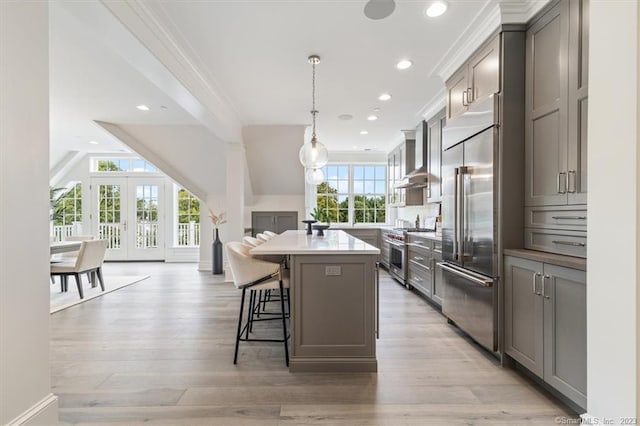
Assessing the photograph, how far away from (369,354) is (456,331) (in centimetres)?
132

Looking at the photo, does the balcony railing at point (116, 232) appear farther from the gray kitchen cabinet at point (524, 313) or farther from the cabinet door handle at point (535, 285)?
the cabinet door handle at point (535, 285)

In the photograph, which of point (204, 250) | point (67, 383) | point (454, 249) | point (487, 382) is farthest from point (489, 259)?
point (204, 250)

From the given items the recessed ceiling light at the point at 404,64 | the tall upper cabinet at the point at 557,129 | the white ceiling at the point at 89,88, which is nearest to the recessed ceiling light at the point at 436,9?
the tall upper cabinet at the point at 557,129

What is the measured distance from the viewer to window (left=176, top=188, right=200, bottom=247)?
8055 millimetres

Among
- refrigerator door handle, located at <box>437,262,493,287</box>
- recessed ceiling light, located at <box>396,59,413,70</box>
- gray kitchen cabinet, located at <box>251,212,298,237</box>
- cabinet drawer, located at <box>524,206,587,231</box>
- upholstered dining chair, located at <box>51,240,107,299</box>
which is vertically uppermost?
recessed ceiling light, located at <box>396,59,413,70</box>

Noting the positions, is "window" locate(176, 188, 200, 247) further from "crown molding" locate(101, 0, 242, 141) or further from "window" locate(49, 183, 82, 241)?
"crown molding" locate(101, 0, 242, 141)

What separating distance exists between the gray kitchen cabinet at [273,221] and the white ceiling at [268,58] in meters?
2.37

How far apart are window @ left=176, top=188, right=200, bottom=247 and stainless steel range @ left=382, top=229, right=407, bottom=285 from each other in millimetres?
4912

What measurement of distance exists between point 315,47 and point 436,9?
111 cm

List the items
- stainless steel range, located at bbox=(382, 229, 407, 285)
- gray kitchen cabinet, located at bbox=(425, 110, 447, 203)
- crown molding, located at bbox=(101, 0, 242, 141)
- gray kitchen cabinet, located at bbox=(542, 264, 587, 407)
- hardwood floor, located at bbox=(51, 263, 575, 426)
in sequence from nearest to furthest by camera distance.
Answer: gray kitchen cabinet, located at bbox=(542, 264, 587, 407) → hardwood floor, located at bbox=(51, 263, 575, 426) → crown molding, located at bbox=(101, 0, 242, 141) → gray kitchen cabinet, located at bbox=(425, 110, 447, 203) → stainless steel range, located at bbox=(382, 229, 407, 285)

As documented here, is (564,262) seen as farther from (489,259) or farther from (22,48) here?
(22,48)

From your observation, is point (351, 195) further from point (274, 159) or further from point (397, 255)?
point (397, 255)

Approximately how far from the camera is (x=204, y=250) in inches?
280

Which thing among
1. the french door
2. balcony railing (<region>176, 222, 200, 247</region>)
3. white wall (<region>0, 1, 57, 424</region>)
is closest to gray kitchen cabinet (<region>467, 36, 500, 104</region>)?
white wall (<region>0, 1, 57, 424</region>)
